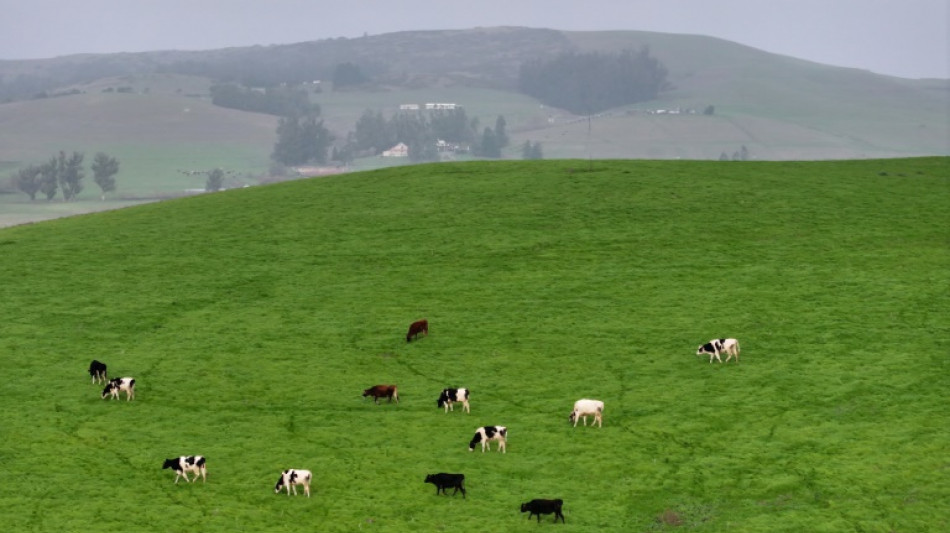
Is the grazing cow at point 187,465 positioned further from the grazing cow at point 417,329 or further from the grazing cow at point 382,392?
the grazing cow at point 417,329

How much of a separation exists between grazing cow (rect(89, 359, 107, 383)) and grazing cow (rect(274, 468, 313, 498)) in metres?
13.6

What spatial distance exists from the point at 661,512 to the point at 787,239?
107 ft

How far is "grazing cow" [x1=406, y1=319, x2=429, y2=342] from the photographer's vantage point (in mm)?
48094

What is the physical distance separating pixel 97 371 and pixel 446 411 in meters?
14.0

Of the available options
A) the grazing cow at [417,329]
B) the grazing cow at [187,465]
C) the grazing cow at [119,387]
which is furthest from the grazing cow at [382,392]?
the grazing cow at [119,387]

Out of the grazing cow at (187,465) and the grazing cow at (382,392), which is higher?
the grazing cow at (382,392)

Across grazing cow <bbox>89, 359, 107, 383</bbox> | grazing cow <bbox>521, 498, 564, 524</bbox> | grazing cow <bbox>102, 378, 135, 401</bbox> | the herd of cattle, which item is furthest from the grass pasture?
grazing cow <bbox>102, 378, 135, 401</bbox>

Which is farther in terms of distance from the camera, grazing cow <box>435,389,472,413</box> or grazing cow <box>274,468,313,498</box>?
grazing cow <box>435,389,472,413</box>

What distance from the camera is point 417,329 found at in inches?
1903

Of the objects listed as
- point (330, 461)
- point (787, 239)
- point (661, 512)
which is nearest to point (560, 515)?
point (661, 512)

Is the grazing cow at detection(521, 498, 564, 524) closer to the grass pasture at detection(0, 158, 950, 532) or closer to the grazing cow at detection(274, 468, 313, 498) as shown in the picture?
the grass pasture at detection(0, 158, 950, 532)

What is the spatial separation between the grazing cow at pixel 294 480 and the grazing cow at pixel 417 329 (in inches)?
602

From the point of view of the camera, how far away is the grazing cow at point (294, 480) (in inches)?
1294

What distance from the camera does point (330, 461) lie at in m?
35.5
